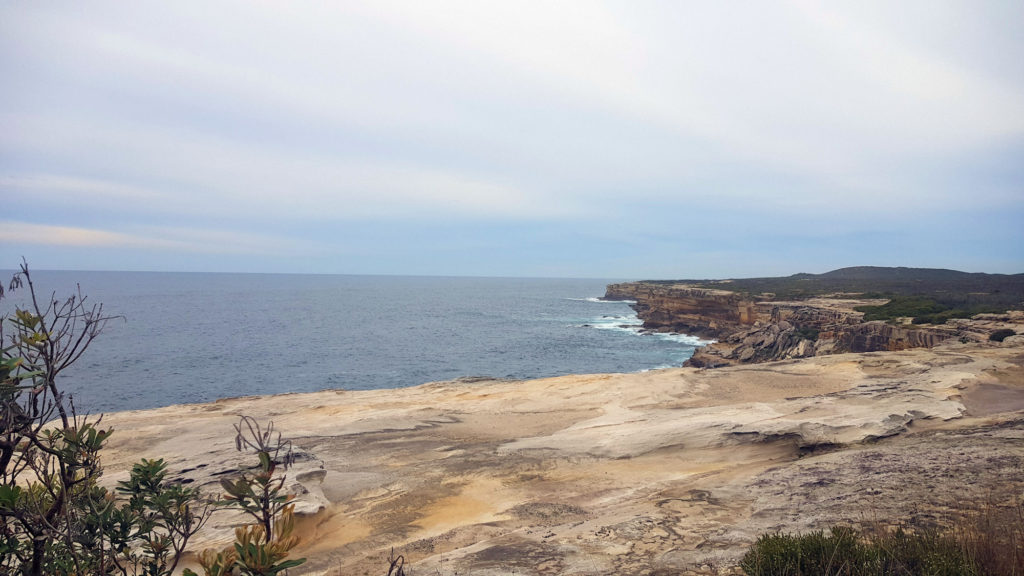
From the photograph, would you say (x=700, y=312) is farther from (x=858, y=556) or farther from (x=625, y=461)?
(x=858, y=556)

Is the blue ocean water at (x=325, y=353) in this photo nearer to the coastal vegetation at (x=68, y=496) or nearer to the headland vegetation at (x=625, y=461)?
the headland vegetation at (x=625, y=461)

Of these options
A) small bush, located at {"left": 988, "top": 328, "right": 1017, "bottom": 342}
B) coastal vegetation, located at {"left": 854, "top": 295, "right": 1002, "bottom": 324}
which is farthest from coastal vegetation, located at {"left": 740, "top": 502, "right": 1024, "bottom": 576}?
coastal vegetation, located at {"left": 854, "top": 295, "right": 1002, "bottom": 324}

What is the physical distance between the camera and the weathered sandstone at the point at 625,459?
6.15 metres

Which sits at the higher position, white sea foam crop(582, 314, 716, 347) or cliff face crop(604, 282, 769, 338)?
cliff face crop(604, 282, 769, 338)

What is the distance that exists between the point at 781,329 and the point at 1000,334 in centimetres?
1664

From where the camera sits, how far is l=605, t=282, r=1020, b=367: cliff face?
27.6 m

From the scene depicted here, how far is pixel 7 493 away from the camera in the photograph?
251 centimetres

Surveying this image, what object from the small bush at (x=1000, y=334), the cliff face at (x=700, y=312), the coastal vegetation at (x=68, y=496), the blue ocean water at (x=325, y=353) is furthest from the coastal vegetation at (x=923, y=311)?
the coastal vegetation at (x=68, y=496)

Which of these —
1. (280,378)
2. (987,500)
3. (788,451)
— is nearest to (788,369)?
(788,451)

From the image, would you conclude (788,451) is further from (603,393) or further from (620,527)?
(603,393)

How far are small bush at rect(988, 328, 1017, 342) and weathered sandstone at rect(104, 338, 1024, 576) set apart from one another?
202 inches

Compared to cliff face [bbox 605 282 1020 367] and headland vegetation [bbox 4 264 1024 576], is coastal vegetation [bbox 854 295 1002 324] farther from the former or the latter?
headland vegetation [bbox 4 264 1024 576]

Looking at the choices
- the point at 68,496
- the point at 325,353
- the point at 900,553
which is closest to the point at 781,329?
the point at 900,553

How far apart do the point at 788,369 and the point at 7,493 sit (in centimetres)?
1980
